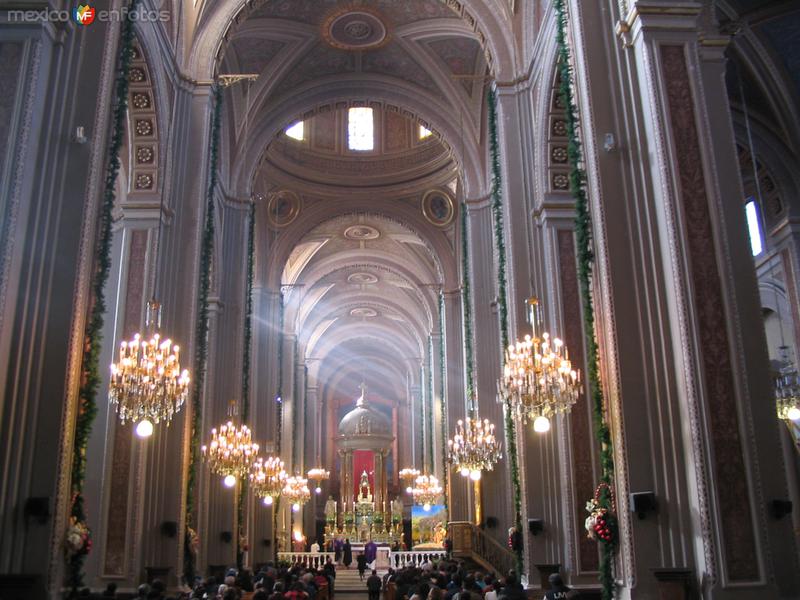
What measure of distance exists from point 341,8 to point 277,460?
1250cm

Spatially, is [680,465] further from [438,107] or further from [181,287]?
[438,107]

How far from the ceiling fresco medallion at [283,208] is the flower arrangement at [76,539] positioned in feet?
66.7

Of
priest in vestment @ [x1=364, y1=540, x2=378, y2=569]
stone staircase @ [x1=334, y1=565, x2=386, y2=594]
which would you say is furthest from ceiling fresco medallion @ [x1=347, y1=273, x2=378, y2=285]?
stone staircase @ [x1=334, y1=565, x2=386, y2=594]

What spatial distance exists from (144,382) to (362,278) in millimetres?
28820

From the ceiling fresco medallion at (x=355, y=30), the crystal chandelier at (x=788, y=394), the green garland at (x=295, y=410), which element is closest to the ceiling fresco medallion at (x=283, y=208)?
the ceiling fresco medallion at (x=355, y=30)

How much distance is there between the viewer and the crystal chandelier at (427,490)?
106ft

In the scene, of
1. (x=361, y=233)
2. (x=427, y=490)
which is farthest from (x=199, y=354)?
(x=427, y=490)

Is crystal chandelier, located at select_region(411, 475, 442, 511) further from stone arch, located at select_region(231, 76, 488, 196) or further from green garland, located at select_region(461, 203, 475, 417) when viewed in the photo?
stone arch, located at select_region(231, 76, 488, 196)

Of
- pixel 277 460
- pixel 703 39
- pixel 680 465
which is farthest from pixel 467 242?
pixel 680 465

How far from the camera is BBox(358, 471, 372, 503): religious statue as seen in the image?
45.0m

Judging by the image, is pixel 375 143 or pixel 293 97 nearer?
pixel 293 97

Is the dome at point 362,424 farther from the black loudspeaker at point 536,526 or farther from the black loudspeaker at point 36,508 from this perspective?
the black loudspeaker at point 36,508

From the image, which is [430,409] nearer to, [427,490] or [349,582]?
[427,490]

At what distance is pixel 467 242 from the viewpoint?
72.9 ft
